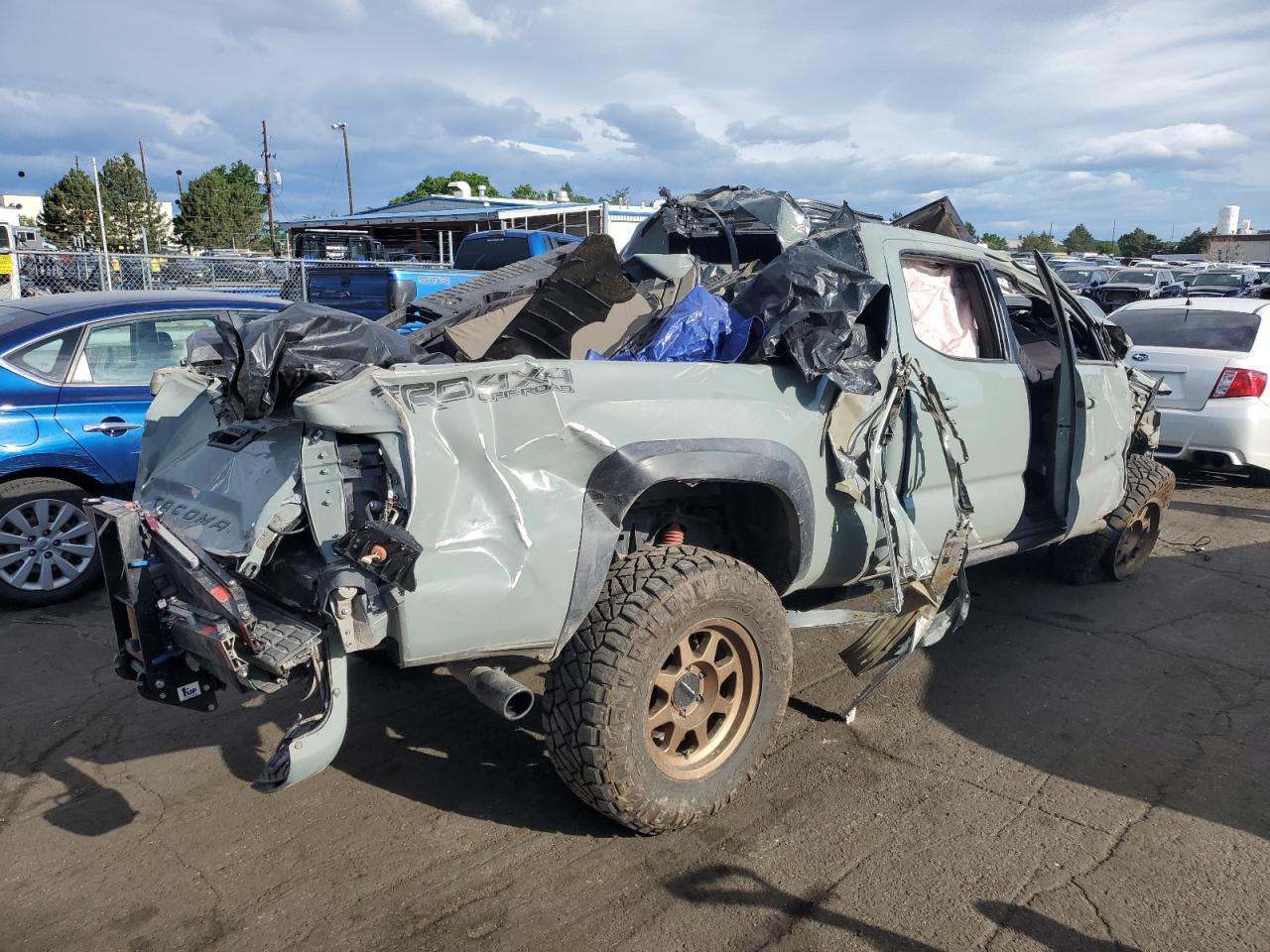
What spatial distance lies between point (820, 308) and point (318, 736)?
235 centimetres

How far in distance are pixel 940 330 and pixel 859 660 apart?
165 cm

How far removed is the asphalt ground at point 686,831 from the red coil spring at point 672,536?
100 cm

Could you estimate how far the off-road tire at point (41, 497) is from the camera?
5391mm

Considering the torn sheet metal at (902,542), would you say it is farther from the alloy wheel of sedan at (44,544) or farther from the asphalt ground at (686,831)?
the alloy wheel of sedan at (44,544)

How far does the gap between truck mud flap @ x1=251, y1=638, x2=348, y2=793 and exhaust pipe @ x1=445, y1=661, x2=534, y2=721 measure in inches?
14.9

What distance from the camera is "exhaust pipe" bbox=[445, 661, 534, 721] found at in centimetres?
295

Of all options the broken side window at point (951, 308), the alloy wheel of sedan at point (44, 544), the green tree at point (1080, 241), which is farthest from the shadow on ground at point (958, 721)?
the green tree at point (1080, 241)

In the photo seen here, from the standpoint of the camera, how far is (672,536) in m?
3.77

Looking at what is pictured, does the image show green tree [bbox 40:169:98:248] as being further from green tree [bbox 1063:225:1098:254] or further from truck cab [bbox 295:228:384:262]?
green tree [bbox 1063:225:1098:254]

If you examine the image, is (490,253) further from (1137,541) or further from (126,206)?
(126,206)

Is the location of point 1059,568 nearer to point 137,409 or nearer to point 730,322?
point 730,322

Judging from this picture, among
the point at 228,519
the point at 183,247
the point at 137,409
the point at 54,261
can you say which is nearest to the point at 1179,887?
the point at 228,519

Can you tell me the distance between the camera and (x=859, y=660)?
3869 mm

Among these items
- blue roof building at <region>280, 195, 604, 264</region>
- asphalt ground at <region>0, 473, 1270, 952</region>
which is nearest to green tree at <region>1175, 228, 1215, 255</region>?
blue roof building at <region>280, 195, 604, 264</region>
